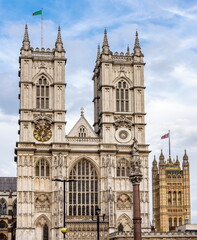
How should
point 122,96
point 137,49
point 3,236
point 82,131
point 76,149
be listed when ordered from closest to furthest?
point 76,149
point 82,131
point 122,96
point 137,49
point 3,236

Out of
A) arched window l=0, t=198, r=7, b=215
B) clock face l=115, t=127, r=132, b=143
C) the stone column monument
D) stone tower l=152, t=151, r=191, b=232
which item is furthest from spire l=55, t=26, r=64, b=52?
stone tower l=152, t=151, r=191, b=232

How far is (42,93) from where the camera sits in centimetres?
7881

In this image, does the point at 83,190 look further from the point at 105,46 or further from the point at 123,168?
the point at 105,46

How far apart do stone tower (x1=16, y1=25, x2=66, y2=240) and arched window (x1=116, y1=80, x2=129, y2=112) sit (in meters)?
7.41

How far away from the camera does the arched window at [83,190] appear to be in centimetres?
7550

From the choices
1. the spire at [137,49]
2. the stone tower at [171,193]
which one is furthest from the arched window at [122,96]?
the stone tower at [171,193]

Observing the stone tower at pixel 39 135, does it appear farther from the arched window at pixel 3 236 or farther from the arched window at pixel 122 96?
the arched window at pixel 3 236

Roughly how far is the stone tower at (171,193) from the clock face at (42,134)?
2951 inches

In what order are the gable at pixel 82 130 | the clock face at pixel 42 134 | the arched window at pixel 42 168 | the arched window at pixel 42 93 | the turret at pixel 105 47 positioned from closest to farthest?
1. the arched window at pixel 42 168
2. the clock face at pixel 42 134
3. the arched window at pixel 42 93
4. the gable at pixel 82 130
5. the turret at pixel 105 47

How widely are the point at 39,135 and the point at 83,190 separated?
900 centimetres

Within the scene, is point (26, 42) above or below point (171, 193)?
above

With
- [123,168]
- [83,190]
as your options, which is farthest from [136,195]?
[123,168]

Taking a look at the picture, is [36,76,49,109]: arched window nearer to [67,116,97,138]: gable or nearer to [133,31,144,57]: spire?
[67,116,97,138]: gable

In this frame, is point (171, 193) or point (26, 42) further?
point (171, 193)
